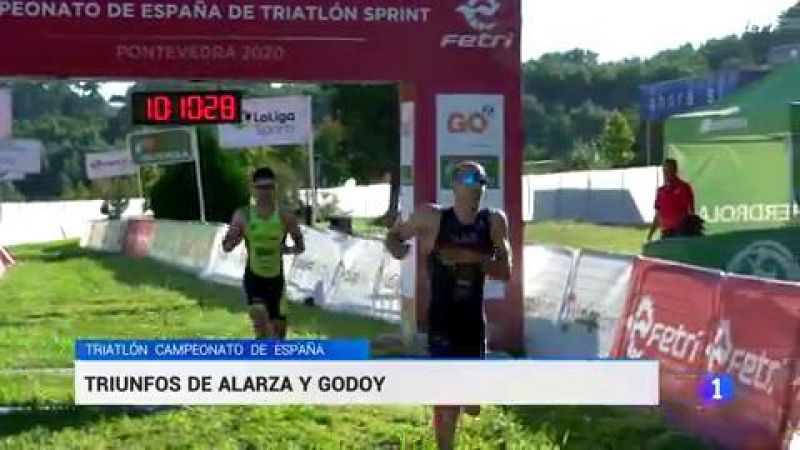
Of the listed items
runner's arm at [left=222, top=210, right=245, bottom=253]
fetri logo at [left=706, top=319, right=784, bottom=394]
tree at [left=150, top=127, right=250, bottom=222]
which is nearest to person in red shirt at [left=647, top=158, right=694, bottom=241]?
runner's arm at [left=222, top=210, right=245, bottom=253]

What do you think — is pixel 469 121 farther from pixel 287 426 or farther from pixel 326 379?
pixel 326 379

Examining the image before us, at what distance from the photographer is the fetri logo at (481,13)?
43.7 ft

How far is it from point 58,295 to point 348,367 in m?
17.3

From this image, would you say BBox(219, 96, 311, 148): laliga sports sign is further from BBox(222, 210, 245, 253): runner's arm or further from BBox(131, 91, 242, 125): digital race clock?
BBox(222, 210, 245, 253): runner's arm

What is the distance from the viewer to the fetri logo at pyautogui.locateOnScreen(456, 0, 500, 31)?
1333 cm

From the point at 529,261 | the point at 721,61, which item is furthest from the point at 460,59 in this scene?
the point at 721,61

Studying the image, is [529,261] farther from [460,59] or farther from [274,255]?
[274,255]

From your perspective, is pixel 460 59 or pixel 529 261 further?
pixel 529 261

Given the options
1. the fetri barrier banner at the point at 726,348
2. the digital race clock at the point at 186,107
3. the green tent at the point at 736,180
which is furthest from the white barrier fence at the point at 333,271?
the green tent at the point at 736,180

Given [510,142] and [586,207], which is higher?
[510,142]

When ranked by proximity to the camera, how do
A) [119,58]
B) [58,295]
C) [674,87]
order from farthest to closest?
[674,87], [58,295], [119,58]

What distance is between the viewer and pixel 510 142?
1377cm

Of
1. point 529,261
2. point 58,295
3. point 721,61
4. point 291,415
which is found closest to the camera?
point 291,415

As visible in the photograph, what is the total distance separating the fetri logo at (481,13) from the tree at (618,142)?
76.6 m
